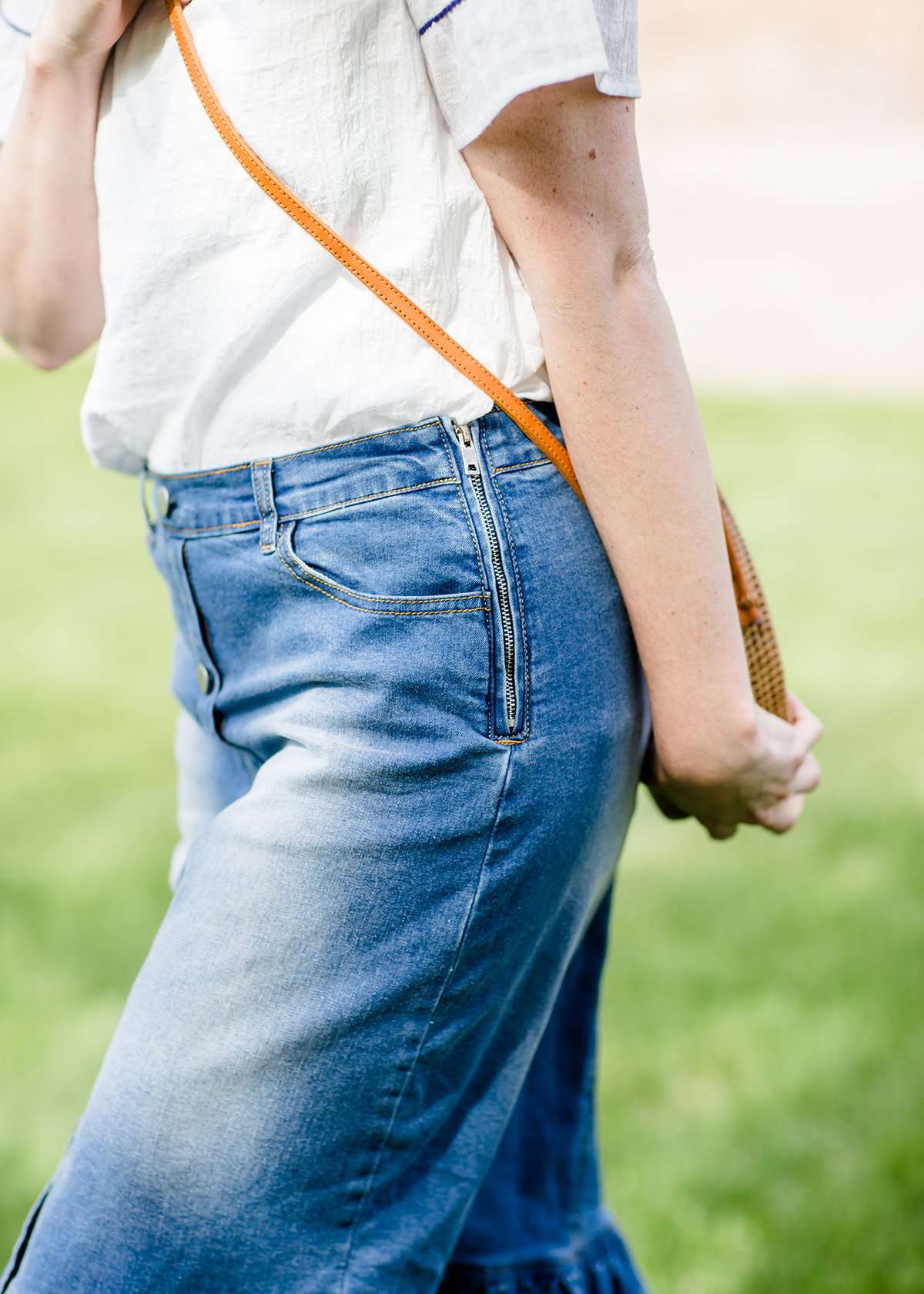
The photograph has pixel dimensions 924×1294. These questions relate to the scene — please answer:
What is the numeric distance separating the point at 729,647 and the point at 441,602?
0.27 metres

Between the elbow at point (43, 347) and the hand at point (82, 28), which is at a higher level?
the hand at point (82, 28)

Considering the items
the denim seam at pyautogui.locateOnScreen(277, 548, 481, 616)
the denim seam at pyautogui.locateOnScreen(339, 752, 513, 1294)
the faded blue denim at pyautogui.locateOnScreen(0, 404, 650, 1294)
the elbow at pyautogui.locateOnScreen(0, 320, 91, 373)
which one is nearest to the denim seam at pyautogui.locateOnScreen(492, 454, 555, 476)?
the faded blue denim at pyautogui.locateOnScreen(0, 404, 650, 1294)

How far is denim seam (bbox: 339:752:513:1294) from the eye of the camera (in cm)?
108

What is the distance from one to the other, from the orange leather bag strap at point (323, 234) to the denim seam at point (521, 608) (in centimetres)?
6

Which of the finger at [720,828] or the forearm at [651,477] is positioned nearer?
the forearm at [651,477]

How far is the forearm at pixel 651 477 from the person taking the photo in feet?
3.51

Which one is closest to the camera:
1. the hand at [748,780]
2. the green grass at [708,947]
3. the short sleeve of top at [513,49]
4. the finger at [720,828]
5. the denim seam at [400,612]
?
the short sleeve of top at [513,49]

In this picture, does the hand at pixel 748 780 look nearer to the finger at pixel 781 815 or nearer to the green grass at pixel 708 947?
the finger at pixel 781 815

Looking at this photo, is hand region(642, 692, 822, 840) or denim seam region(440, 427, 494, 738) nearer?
denim seam region(440, 427, 494, 738)

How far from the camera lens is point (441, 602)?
1.05 metres

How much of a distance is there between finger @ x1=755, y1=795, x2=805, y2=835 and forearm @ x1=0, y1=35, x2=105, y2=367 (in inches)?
31.3

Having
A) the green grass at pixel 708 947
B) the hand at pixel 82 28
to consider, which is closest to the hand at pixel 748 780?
the hand at pixel 82 28

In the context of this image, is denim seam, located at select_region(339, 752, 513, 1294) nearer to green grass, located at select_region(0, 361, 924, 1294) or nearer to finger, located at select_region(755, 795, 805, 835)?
finger, located at select_region(755, 795, 805, 835)

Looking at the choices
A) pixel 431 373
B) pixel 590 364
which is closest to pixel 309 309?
pixel 431 373
